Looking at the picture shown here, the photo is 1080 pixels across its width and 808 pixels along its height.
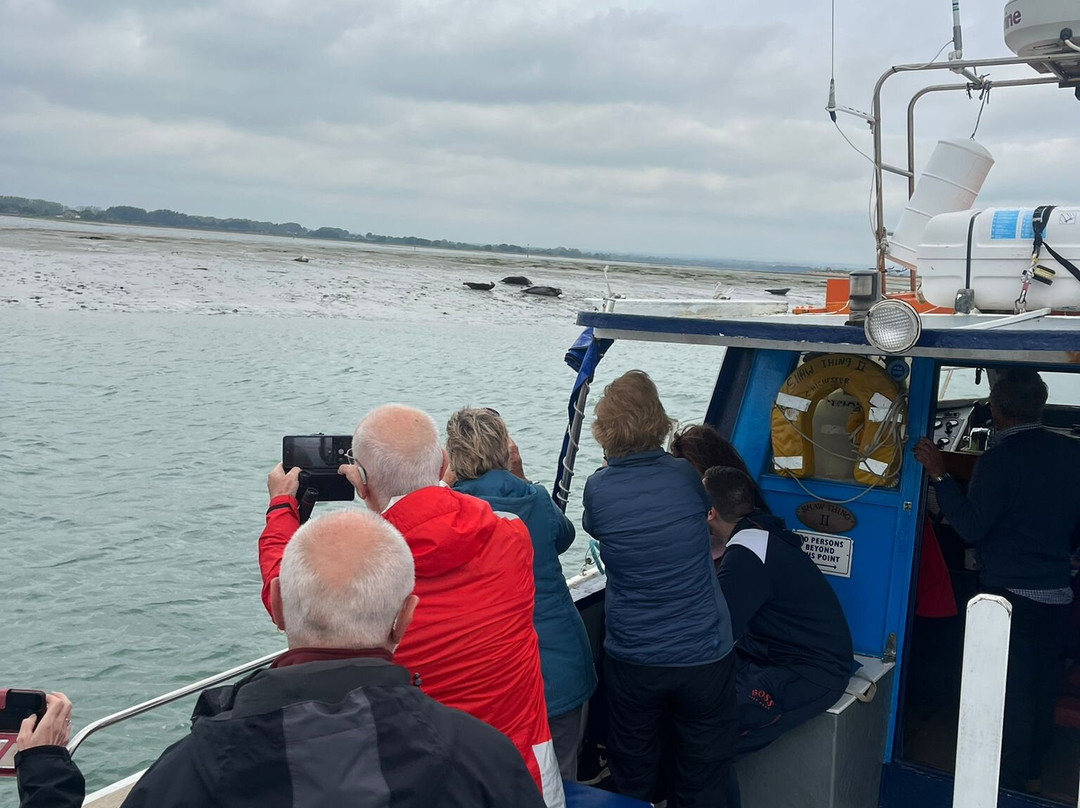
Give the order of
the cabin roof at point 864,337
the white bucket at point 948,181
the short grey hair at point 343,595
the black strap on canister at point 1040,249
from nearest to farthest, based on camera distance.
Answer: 1. the short grey hair at point 343,595
2. the cabin roof at point 864,337
3. the black strap on canister at point 1040,249
4. the white bucket at point 948,181

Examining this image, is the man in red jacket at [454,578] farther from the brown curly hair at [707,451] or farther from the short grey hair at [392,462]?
the brown curly hair at [707,451]

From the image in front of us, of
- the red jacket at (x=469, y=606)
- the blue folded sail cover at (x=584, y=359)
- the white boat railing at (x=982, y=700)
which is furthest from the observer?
the blue folded sail cover at (x=584, y=359)

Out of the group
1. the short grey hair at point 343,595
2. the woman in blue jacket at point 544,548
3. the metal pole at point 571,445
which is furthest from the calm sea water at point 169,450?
the short grey hair at point 343,595

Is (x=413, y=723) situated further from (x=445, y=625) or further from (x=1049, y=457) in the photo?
(x=1049, y=457)

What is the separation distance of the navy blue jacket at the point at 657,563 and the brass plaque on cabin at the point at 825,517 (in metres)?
1.06

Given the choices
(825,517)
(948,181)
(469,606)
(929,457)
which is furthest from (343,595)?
(948,181)

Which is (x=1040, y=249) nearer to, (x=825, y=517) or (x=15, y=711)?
(x=825, y=517)

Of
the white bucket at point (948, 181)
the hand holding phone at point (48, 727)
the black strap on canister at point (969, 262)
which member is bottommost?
the hand holding phone at point (48, 727)

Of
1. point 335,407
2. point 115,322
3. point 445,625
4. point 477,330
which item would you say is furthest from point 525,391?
point 445,625

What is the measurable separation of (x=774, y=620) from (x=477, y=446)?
136 centimetres

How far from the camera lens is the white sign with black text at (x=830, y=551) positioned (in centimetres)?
399

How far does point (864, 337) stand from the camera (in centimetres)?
316

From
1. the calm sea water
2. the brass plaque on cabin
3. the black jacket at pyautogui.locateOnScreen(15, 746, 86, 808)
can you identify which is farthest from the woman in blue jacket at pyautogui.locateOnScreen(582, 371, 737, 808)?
the calm sea water

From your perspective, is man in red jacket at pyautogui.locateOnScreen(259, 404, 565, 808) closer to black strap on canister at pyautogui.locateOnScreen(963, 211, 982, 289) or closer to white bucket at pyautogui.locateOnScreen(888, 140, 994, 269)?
black strap on canister at pyautogui.locateOnScreen(963, 211, 982, 289)
